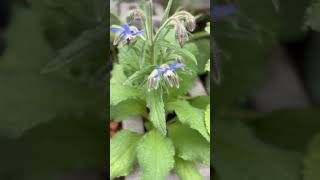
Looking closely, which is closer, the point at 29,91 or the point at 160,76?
the point at 29,91

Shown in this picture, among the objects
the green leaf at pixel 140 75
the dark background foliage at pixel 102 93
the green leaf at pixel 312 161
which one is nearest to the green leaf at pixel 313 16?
the dark background foliage at pixel 102 93

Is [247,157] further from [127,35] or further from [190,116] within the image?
[127,35]

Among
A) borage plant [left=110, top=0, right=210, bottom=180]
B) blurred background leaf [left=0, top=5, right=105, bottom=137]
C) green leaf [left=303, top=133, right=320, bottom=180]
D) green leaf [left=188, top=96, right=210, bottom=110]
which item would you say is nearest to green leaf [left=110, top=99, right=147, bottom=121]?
borage plant [left=110, top=0, right=210, bottom=180]

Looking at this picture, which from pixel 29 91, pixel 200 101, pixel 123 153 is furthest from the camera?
pixel 200 101

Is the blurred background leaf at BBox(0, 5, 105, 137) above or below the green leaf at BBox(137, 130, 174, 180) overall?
above

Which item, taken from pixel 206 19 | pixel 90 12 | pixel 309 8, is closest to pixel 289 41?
pixel 309 8

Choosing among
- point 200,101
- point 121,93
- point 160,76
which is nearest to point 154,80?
point 160,76

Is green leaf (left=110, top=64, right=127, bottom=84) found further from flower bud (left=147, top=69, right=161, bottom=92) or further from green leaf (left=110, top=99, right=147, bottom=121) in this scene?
flower bud (left=147, top=69, right=161, bottom=92)
